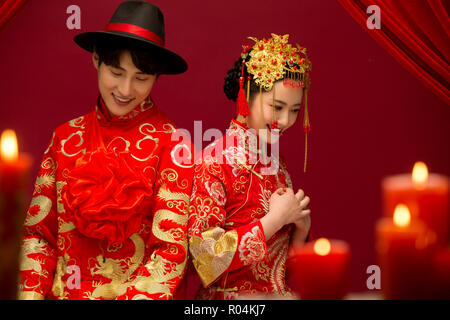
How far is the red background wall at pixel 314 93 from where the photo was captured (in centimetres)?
211

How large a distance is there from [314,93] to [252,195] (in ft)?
2.40

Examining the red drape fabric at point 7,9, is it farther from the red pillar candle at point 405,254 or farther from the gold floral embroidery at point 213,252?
the red pillar candle at point 405,254

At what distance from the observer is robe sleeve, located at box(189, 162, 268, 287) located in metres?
1.63

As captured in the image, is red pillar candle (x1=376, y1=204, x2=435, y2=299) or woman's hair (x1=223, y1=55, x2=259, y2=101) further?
woman's hair (x1=223, y1=55, x2=259, y2=101)

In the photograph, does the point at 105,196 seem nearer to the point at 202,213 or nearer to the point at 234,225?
the point at 202,213

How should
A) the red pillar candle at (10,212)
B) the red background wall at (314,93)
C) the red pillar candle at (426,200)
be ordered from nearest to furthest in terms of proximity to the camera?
the red pillar candle at (10,212) → the red pillar candle at (426,200) → the red background wall at (314,93)

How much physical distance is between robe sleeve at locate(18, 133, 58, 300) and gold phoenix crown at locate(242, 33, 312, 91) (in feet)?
2.46

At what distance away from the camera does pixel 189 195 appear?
172 centimetres

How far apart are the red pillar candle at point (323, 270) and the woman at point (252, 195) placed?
0.86m

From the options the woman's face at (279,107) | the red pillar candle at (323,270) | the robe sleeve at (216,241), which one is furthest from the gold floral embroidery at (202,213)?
the red pillar candle at (323,270)

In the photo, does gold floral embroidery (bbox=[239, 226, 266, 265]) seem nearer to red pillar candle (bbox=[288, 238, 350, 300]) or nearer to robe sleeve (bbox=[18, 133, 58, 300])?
robe sleeve (bbox=[18, 133, 58, 300])

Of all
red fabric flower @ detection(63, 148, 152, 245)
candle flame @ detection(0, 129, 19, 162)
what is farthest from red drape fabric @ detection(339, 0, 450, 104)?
candle flame @ detection(0, 129, 19, 162)

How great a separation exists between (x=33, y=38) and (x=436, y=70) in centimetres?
155

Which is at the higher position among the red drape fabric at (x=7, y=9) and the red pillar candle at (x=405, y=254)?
the red drape fabric at (x=7, y=9)
